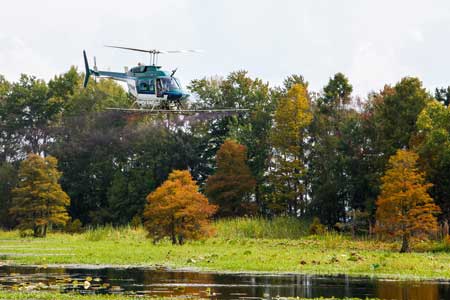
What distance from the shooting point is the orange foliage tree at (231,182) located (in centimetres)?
8356

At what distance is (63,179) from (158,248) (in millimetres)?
43487

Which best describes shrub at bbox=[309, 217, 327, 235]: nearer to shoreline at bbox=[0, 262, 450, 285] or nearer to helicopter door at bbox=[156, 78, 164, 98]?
helicopter door at bbox=[156, 78, 164, 98]

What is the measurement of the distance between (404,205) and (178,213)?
45.8ft

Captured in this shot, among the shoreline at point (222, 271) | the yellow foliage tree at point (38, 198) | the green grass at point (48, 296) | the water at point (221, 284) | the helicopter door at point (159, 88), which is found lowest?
the green grass at point (48, 296)

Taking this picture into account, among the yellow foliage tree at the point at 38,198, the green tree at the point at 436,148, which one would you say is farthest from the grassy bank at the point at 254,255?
the yellow foliage tree at the point at 38,198

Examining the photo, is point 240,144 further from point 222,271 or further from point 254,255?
point 222,271

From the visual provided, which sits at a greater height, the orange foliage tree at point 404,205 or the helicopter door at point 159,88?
the helicopter door at point 159,88

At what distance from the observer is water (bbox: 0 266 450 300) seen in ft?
108

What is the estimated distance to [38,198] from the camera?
258 feet

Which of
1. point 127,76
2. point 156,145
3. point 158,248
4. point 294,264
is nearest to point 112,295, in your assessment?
point 294,264

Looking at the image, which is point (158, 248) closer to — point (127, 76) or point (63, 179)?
point (127, 76)

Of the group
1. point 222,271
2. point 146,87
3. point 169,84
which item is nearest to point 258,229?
point 169,84

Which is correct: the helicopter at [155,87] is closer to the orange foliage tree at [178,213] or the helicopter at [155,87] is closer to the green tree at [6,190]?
the orange foliage tree at [178,213]

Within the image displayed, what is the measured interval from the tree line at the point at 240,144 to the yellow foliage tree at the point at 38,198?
2999mm
